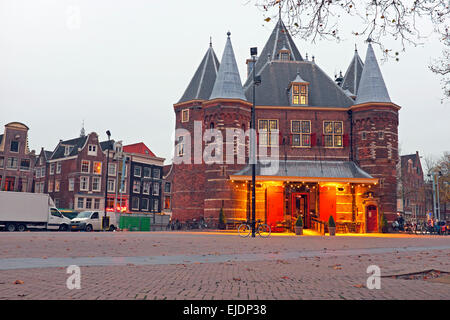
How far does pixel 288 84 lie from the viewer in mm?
38688

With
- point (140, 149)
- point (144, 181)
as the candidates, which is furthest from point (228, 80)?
point (140, 149)

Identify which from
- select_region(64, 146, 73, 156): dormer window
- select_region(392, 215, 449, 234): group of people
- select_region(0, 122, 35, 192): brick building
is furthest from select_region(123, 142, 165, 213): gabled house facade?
select_region(392, 215, 449, 234): group of people

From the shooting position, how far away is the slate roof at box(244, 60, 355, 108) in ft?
124

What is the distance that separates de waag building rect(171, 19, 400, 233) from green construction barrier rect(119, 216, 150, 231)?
12.6ft

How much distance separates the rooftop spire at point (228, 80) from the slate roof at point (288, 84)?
6.27 feet

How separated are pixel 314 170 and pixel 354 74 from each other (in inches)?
515

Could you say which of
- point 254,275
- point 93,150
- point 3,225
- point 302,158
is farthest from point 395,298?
point 93,150

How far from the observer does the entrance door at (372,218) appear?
35.1 meters

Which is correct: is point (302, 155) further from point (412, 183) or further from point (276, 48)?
point (412, 183)

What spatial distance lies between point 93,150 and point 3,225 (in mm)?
28492

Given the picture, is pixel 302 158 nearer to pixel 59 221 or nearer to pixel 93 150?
pixel 59 221

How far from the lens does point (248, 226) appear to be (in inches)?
1041
